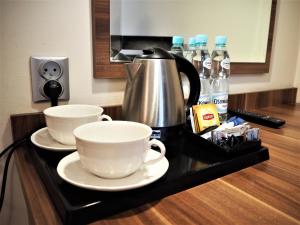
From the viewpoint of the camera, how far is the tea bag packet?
24.7 inches

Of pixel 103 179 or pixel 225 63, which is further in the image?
pixel 225 63

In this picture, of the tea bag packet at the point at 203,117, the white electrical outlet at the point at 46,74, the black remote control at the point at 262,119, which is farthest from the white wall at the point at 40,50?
the black remote control at the point at 262,119

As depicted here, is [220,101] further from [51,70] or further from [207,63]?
[51,70]

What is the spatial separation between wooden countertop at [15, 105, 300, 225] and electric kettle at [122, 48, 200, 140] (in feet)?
0.58

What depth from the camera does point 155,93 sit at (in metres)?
0.56

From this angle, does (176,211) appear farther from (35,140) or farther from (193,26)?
(193,26)

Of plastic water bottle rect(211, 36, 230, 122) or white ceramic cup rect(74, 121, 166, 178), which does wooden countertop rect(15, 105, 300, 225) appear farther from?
plastic water bottle rect(211, 36, 230, 122)

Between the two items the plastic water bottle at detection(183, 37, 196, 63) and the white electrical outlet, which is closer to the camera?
the white electrical outlet

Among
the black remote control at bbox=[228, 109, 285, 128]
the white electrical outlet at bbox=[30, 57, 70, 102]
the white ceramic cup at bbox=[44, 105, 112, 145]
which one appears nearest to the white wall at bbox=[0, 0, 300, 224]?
the white electrical outlet at bbox=[30, 57, 70, 102]

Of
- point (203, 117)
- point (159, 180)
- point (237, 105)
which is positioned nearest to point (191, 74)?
point (203, 117)

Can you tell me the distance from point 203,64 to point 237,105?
1.21 ft

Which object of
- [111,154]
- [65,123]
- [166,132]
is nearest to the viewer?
[111,154]

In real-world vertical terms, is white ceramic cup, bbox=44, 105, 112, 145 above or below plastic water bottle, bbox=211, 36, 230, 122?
below

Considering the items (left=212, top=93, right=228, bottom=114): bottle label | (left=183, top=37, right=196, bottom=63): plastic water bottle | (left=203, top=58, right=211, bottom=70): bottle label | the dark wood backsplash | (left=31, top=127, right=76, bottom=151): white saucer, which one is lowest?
(left=31, top=127, right=76, bottom=151): white saucer
